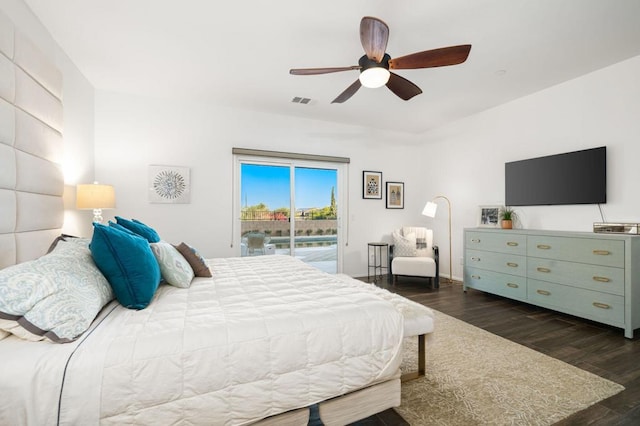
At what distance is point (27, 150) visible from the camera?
6.40 feet

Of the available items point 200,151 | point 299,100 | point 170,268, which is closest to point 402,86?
point 299,100

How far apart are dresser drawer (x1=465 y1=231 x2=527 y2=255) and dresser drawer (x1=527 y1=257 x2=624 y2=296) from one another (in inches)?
7.9

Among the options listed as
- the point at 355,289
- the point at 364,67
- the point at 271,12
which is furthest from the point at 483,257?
the point at 271,12

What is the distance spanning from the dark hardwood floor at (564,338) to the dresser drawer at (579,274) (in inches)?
16.4

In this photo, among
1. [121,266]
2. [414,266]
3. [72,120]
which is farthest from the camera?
[414,266]

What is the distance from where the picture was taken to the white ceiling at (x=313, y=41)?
7.29 feet

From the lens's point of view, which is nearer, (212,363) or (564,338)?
(212,363)

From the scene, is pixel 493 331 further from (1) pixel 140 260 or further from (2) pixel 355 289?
(1) pixel 140 260

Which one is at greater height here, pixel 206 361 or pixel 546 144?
pixel 546 144

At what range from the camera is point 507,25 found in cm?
241

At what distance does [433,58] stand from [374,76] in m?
0.45

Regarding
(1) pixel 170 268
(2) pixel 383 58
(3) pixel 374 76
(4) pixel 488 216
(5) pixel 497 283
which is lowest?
(5) pixel 497 283

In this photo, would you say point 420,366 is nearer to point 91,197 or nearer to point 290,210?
point 290,210

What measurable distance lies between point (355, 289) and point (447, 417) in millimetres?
862
